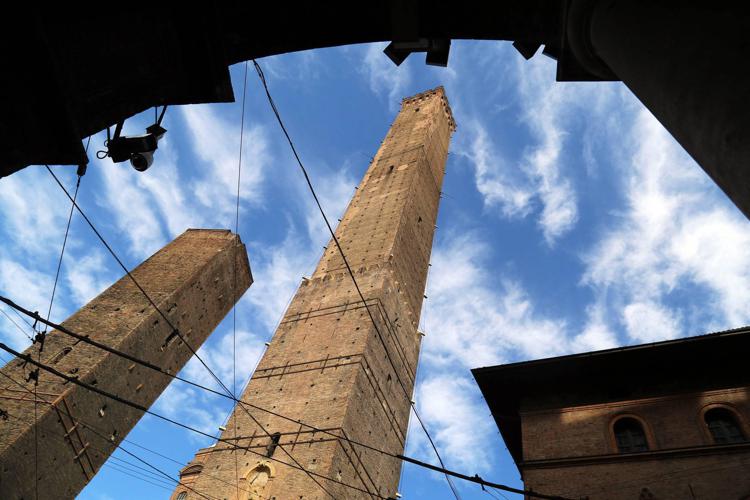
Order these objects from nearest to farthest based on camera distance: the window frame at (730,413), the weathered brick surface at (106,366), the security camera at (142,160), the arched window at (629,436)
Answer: the security camera at (142,160) → the window frame at (730,413) → the arched window at (629,436) → the weathered brick surface at (106,366)

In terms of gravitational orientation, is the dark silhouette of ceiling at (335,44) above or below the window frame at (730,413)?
below

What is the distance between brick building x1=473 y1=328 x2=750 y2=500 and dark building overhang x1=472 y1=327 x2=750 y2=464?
15 mm

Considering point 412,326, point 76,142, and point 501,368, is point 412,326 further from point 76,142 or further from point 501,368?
point 76,142

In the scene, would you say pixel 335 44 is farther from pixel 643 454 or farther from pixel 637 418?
pixel 637 418

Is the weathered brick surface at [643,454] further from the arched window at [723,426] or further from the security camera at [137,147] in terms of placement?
the security camera at [137,147]

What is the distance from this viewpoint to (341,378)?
14117 mm

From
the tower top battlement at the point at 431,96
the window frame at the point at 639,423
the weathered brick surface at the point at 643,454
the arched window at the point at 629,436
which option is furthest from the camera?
the tower top battlement at the point at 431,96

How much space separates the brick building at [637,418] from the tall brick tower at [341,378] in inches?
202

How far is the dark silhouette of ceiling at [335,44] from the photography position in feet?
5.55

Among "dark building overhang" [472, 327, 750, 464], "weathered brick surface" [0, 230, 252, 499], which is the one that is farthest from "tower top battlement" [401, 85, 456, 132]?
"dark building overhang" [472, 327, 750, 464]

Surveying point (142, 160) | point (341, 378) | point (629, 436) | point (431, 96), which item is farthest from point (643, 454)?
point (431, 96)

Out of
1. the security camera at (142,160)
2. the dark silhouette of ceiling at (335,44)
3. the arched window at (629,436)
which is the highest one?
the arched window at (629,436)

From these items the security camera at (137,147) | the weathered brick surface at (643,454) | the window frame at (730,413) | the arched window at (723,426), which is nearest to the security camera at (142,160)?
the security camera at (137,147)

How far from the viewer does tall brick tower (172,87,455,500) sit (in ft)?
40.2
